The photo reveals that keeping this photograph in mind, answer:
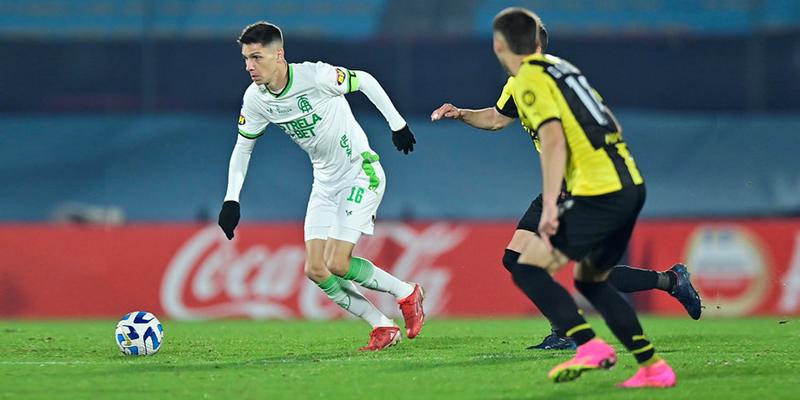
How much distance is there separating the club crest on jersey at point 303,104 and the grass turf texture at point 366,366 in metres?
1.55

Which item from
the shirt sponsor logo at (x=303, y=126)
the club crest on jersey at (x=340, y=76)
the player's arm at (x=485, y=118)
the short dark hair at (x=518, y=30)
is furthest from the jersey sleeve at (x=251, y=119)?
the short dark hair at (x=518, y=30)

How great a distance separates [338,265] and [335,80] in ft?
3.93

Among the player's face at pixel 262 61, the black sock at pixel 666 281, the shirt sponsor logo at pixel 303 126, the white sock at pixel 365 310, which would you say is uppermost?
the player's face at pixel 262 61

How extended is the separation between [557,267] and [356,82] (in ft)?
9.13

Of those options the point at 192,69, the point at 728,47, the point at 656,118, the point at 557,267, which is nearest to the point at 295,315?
the point at 192,69

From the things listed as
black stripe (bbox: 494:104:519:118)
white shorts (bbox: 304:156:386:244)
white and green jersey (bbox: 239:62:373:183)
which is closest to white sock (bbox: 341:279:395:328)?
white shorts (bbox: 304:156:386:244)

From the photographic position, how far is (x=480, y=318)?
44.9 ft

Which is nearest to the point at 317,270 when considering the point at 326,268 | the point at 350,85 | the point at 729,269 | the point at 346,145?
the point at 326,268

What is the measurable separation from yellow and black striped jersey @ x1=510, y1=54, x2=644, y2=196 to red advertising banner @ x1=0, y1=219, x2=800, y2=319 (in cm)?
749

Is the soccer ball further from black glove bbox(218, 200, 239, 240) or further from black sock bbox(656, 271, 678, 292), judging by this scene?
black sock bbox(656, 271, 678, 292)

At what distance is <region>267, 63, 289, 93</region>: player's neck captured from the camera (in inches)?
332

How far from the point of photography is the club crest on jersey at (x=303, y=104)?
8.54 metres

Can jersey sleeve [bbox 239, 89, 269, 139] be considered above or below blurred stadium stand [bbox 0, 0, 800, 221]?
below

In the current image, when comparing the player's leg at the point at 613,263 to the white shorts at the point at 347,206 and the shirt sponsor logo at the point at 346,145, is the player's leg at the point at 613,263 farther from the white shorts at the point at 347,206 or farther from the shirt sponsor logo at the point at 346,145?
the shirt sponsor logo at the point at 346,145
